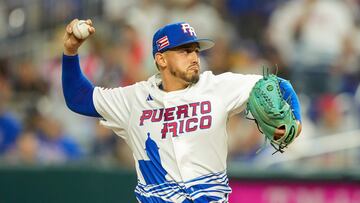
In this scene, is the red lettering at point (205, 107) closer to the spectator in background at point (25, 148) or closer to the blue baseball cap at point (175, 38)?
the blue baseball cap at point (175, 38)

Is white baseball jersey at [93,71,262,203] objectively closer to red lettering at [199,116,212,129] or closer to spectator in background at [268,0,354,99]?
red lettering at [199,116,212,129]

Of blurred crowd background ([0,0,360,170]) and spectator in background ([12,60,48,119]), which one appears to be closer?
blurred crowd background ([0,0,360,170])

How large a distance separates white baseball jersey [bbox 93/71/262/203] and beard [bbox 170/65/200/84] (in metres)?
0.04

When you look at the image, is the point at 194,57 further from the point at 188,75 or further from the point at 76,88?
the point at 76,88

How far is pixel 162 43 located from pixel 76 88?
0.65 m

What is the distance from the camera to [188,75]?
18.2ft

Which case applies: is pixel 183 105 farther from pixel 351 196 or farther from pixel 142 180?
pixel 351 196

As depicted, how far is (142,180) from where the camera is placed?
5617mm

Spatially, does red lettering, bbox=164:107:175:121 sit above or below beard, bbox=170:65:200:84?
below

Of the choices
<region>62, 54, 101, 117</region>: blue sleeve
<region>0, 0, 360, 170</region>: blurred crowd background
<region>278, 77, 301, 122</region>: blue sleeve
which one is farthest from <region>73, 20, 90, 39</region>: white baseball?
<region>0, 0, 360, 170</region>: blurred crowd background

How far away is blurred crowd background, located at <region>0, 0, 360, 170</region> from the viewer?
354 inches

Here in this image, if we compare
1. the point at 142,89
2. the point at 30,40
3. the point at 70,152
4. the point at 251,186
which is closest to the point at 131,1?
the point at 30,40

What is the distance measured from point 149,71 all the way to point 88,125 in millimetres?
897

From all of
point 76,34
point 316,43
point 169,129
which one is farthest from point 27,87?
point 169,129
